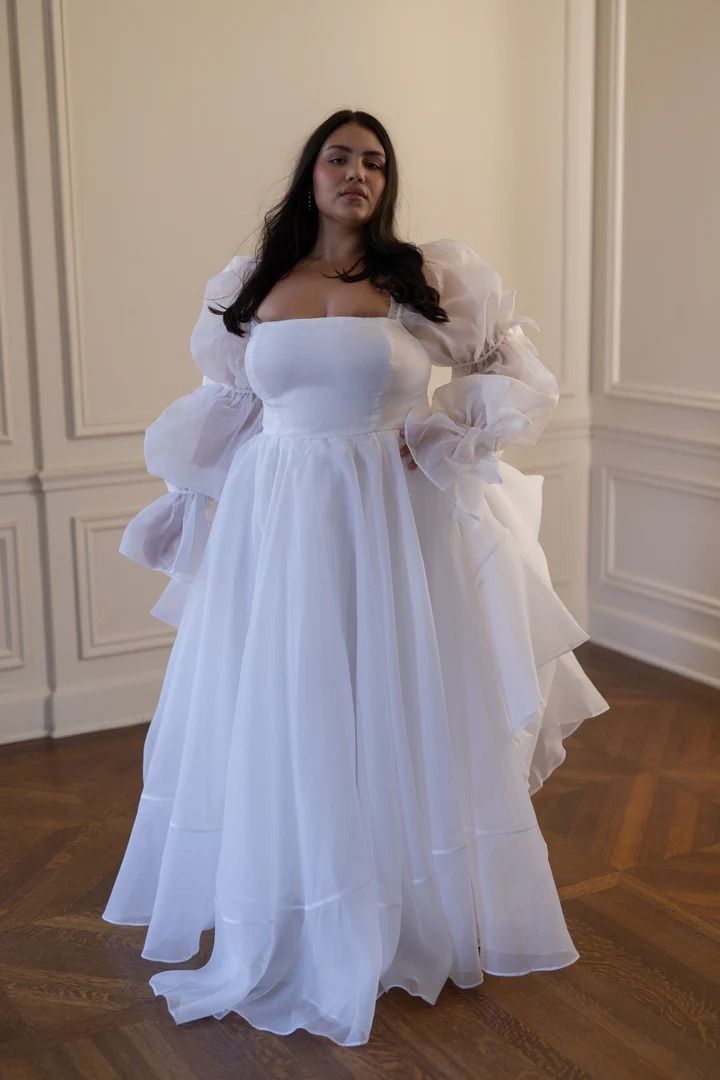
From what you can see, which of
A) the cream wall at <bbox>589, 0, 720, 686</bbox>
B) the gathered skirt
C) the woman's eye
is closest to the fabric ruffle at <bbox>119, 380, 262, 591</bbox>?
the gathered skirt

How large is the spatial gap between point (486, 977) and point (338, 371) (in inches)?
51.4

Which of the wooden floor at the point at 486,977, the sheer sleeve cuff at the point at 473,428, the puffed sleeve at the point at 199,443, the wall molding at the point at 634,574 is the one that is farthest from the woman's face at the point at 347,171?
the wall molding at the point at 634,574

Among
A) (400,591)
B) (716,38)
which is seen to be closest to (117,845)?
(400,591)

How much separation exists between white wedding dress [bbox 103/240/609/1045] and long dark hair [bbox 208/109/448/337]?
0.05 meters

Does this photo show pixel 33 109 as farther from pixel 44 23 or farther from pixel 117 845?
pixel 117 845

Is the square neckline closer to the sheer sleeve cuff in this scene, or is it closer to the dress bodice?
the dress bodice

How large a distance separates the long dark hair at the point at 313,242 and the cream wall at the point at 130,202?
147cm

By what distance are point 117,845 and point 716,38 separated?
323 centimetres

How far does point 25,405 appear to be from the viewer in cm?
425

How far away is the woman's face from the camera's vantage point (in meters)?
2.79

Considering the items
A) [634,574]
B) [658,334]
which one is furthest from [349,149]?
[634,574]

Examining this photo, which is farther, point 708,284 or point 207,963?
point 708,284

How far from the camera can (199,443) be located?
306cm

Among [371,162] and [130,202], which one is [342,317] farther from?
[130,202]
